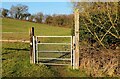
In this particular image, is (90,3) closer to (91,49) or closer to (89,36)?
(91,49)

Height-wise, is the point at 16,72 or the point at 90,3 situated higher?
the point at 90,3

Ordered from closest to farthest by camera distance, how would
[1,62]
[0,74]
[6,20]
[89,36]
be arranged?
[0,74] < [1,62] < [89,36] < [6,20]

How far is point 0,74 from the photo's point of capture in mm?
8180

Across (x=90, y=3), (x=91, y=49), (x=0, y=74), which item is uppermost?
(x=90, y=3)

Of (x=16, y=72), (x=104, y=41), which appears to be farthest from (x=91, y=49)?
(x=16, y=72)

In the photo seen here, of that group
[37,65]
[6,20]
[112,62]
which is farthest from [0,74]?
[6,20]

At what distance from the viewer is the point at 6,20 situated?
42.5 metres

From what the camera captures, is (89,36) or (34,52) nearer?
(34,52)

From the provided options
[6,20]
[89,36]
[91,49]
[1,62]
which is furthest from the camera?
[6,20]

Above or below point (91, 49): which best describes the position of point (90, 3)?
above

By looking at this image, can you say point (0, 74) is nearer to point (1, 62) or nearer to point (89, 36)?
point (1, 62)

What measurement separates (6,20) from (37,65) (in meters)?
34.1

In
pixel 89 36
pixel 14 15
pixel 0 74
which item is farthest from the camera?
pixel 14 15

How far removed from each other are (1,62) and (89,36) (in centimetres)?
403
